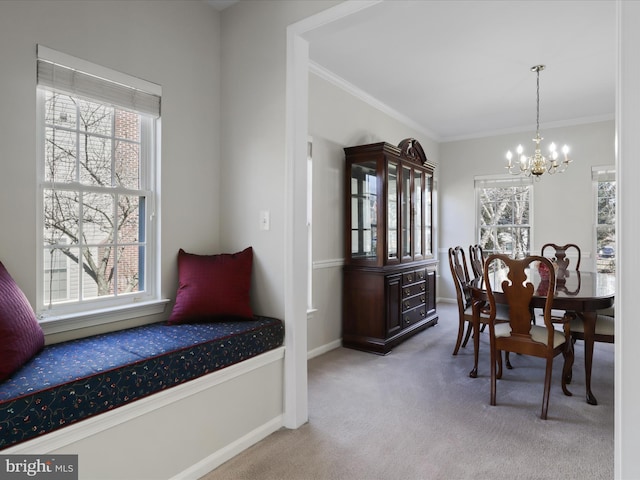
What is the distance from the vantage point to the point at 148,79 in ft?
7.70

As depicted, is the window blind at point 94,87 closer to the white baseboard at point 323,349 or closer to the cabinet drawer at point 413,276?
the white baseboard at point 323,349

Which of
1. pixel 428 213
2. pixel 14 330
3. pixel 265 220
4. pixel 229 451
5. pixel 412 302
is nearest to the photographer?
pixel 14 330

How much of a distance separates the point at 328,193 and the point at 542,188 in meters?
3.66

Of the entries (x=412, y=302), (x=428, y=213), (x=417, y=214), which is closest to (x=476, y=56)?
(x=417, y=214)

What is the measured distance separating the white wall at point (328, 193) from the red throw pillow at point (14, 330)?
7.79 feet

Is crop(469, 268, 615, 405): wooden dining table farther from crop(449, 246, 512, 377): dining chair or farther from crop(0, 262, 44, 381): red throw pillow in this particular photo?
crop(0, 262, 44, 381): red throw pillow

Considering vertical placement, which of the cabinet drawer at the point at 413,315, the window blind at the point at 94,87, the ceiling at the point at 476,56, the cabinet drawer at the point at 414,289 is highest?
the ceiling at the point at 476,56

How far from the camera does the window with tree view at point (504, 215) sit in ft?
19.4

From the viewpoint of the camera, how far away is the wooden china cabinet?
3.95 m

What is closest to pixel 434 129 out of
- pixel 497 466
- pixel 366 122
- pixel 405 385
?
pixel 366 122

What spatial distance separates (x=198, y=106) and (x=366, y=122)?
7.96ft

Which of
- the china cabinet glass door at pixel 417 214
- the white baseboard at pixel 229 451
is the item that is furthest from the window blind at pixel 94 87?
the china cabinet glass door at pixel 417 214

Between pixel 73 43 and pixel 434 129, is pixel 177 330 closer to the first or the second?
pixel 73 43

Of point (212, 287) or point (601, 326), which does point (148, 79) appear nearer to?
point (212, 287)
